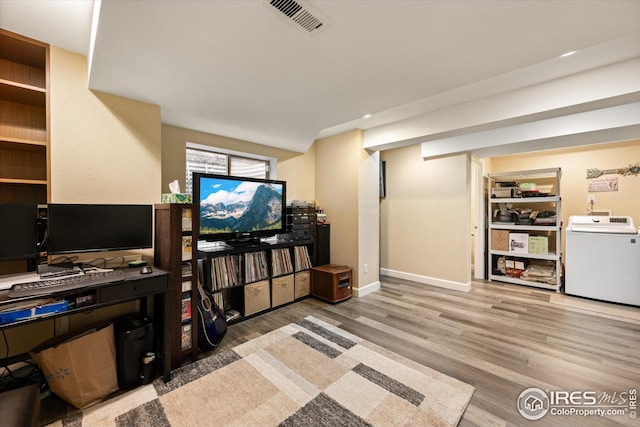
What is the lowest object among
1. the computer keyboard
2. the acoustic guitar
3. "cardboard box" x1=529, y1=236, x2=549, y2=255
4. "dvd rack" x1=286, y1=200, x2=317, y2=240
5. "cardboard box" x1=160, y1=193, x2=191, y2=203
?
the acoustic guitar

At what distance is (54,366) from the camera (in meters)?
1.52

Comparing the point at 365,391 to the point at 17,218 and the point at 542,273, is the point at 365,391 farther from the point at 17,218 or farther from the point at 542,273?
the point at 542,273

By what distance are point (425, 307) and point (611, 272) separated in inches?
99.5

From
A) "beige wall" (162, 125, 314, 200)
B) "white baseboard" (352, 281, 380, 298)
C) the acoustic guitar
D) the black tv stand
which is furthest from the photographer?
"white baseboard" (352, 281, 380, 298)

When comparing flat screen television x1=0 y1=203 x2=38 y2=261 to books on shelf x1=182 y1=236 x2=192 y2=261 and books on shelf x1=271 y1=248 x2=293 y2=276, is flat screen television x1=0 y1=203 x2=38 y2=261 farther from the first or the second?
books on shelf x1=271 y1=248 x2=293 y2=276

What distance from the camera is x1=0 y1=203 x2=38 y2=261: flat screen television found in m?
1.57

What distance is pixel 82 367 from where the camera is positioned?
158 cm

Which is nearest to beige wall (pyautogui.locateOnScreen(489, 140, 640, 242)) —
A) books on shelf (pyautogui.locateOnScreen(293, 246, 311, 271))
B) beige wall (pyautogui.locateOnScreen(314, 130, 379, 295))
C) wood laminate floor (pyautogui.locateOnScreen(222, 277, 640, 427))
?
wood laminate floor (pyautogui.locateOnScreen(222, 277, 640, 427))

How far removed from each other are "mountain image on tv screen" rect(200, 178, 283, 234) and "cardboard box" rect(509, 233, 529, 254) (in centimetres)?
386

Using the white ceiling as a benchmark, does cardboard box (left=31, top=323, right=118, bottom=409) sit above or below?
below

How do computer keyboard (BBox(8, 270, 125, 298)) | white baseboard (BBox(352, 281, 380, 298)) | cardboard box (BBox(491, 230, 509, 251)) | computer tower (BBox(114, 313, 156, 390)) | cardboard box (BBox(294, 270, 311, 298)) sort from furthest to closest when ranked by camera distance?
cardboard box (BBox(491, 230, 509, 251))
white baseboard (BBox(352, 281, 380, 298))
cardboard box (BBox(294, 270, 311, 298))
computer tower (BBox(114, 313, 156, 390))
computer keyboard (BBox(8, 270, 125, 298))

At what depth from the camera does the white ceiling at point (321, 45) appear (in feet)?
4.35

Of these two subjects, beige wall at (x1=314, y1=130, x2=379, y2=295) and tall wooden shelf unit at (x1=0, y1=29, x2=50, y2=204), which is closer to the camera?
tall wooden shelf unit at (x1=0, y1=29, x2=50, y2=204)

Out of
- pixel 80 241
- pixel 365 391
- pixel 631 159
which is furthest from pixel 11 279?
pixel 631 159
